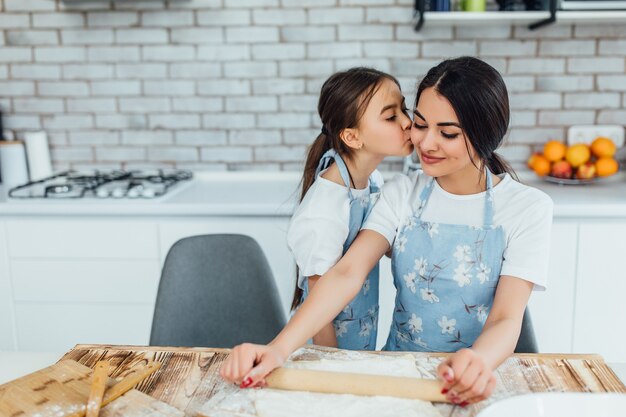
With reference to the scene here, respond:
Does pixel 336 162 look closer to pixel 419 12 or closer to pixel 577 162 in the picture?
pixel 419 12

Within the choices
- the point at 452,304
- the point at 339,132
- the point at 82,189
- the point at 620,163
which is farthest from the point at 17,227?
the point at 620,163

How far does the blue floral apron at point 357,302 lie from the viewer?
58.2 inches

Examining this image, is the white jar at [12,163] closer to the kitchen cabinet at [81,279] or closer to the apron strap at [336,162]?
the kitchen cabinet at [81,279]

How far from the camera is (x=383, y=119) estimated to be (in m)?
1.42

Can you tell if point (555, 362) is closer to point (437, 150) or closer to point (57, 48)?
point (437, 150)

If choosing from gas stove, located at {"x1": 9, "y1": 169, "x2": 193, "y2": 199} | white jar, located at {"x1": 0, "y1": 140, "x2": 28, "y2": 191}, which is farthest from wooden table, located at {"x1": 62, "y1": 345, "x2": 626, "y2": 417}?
white jar, located at {"x1": 0, "y1": 140, "x2": 28, "y2": 191}

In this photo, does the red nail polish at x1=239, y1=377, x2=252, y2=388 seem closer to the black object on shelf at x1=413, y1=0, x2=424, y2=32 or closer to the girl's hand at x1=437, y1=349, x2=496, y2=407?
the girl's hand at x1=437, y1=349, x2=496, y2=407

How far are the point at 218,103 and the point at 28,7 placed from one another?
95cm

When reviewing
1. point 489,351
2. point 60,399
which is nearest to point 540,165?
point 489,351

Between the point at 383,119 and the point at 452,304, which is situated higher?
the point at 383,119

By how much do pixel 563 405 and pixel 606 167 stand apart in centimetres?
179

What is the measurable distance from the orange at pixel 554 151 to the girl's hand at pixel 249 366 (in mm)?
1906

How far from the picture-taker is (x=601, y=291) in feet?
7.32

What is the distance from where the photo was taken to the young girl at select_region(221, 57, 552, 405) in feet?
3.99
